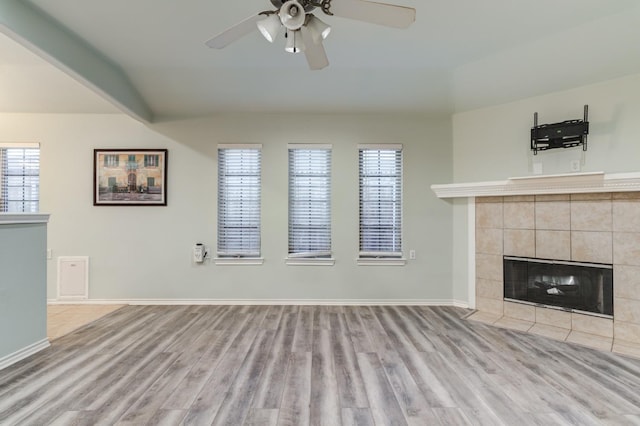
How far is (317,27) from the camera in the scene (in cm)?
177

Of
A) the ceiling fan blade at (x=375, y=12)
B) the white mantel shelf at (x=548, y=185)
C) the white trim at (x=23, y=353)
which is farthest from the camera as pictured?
the white mantel shelf at (x=548, y=185)

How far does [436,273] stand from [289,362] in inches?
104

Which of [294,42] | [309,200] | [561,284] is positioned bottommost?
[561,284]

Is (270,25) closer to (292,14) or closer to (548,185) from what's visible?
(292,14)

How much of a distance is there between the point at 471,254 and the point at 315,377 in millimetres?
2898

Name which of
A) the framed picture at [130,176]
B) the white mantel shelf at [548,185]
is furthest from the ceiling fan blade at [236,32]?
the white mantel shelf at [548,185]

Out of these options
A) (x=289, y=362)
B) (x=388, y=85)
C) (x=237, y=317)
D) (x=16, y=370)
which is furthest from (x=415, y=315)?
(x=16, y=370)

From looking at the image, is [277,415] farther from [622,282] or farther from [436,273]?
[622,282]

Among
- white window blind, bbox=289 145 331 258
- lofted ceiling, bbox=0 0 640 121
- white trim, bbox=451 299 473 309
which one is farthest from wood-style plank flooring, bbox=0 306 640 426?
lofted ceiling, bbox=0 0 640 121

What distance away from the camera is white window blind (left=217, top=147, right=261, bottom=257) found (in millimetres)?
4297

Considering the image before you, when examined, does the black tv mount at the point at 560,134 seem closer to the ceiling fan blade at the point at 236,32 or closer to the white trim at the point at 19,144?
the ceiling fan blade at the point at 236,32

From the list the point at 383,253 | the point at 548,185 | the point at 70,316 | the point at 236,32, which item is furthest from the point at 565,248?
the point at 70,316

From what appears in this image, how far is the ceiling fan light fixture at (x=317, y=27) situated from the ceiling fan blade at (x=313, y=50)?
0.03 metres

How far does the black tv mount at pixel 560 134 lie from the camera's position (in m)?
3.26
